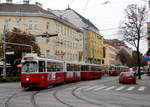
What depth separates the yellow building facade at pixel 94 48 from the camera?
269 ft

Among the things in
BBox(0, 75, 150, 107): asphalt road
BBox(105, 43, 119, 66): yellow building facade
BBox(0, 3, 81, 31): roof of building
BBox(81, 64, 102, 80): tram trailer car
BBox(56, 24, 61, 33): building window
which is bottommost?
BBox(0, 75, 150, 107): asphalt road

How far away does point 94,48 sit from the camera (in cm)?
8644

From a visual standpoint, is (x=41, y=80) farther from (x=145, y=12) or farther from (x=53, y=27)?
(x=53, y=27)

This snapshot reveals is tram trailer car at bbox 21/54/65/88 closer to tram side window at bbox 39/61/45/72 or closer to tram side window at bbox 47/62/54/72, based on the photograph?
tram side window at bbox 39/61/45/72

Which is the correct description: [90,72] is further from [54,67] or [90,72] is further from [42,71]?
[42,71]

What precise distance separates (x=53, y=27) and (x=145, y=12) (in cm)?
2124

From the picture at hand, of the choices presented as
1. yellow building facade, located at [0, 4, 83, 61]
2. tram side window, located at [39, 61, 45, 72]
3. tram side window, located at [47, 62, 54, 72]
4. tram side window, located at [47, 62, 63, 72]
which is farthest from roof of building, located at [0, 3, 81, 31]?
tram side window, located at [39, 61, 45, 72]

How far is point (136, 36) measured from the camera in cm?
4531

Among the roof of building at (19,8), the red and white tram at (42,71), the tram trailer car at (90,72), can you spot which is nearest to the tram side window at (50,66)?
the red and white tram at (42,71)

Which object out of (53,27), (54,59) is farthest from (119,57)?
(54,59)

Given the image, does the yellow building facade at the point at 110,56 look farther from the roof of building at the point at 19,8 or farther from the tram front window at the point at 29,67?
the tram front window at the point at 29,67

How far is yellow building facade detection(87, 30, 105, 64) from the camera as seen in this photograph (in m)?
81.9

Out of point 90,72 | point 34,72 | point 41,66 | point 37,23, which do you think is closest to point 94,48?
point 37,23

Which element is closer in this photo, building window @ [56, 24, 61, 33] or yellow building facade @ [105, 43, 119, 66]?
building window @ [56, 24, 61, 33]
